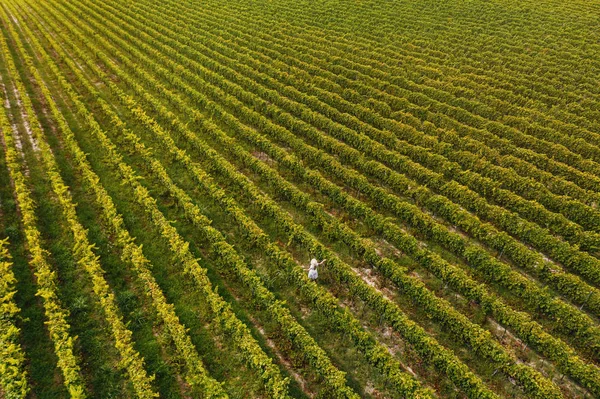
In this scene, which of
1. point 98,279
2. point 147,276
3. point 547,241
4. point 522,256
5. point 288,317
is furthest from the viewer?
point 547,241

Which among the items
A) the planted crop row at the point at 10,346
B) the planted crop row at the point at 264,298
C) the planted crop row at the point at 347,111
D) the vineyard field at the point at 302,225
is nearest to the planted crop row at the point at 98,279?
the vineyard field at the point at 302,225

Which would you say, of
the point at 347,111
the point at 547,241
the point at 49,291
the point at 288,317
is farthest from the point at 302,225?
the point at 347,111

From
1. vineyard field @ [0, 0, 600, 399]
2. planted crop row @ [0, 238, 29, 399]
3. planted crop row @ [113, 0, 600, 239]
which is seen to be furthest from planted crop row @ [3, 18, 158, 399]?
planted crop row @ [113, 0, 600, 239]

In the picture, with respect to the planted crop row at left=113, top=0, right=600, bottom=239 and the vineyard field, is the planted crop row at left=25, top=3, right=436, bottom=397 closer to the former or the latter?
the vineyard field

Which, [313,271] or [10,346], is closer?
[10,346]

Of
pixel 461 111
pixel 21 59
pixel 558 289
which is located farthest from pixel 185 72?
pixel 558 289

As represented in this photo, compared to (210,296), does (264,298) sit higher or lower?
higher

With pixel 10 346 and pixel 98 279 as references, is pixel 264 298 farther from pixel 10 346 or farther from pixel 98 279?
pixel 10 346

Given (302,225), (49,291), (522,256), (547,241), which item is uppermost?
(547,241)

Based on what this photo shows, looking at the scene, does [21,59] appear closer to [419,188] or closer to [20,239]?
[20,239]
